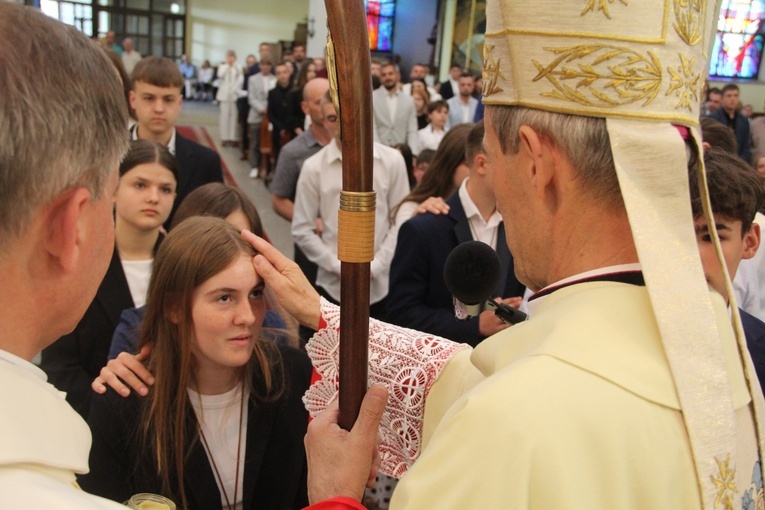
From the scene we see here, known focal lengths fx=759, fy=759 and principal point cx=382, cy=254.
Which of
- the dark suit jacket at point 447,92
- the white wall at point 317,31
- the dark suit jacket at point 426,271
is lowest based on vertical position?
the dark suit jacket at point 426,271

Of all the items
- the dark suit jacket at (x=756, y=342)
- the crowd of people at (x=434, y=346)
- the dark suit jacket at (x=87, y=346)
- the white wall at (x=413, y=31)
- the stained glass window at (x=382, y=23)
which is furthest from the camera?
the stained glass window at (x=382, y=23)

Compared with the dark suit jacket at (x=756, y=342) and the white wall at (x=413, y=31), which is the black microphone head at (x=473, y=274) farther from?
the white wall at (x=413, y=31)

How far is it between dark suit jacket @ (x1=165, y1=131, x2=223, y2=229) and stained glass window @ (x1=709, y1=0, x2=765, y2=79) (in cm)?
1675

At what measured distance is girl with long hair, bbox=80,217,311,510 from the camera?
6.42 feet

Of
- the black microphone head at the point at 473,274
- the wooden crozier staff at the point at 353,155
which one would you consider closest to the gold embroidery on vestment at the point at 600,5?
the wooden crozier staff at the point at 353,155

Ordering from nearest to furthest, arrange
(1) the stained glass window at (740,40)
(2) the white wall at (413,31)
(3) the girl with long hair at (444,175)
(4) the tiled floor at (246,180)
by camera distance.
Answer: (3) the girl with long hair at (444,175) → (4) the tiled floor at (246,180) → (1) the stained glass window at (740,40) → (2) the white wall at (413,31)

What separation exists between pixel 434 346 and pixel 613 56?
0.76 meters

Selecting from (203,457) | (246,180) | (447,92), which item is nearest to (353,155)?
(203,457)

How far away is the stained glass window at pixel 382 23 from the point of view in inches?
894

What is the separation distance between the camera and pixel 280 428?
2.12 meters

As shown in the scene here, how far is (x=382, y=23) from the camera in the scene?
23.0 metres

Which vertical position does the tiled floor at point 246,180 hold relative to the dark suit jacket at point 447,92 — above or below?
below

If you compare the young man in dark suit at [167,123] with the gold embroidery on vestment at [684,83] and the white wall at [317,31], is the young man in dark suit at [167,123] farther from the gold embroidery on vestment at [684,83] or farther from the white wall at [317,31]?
the white wall at [317,31]

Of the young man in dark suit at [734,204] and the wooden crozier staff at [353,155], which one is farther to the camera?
the young man in dark suit at [734,204]
